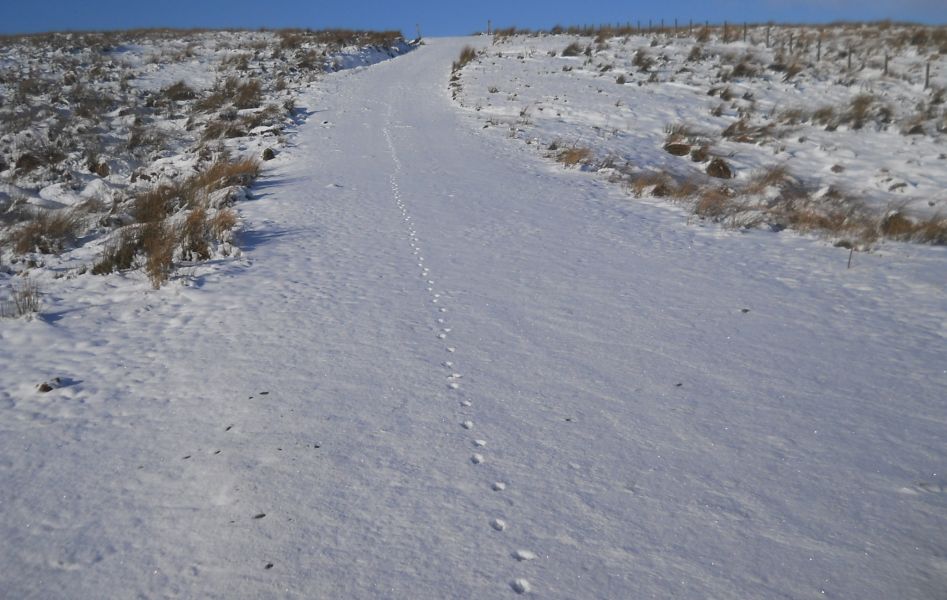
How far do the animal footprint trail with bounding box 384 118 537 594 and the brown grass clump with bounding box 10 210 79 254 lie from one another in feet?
14.6

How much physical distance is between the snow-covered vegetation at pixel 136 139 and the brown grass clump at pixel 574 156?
6042 mm

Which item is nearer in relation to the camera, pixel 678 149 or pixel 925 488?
pixel 925 488

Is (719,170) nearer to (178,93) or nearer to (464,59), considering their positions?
(178,93)

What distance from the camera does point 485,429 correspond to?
3527mm

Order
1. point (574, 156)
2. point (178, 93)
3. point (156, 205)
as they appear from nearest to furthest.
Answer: point (156, 205)
point (574, 156)
point (178, 93)

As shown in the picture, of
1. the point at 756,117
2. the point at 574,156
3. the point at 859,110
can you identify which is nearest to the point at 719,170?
the point at 574,156

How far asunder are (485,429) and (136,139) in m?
14.8

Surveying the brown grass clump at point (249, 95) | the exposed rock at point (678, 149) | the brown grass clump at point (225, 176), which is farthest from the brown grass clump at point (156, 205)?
the exposed rock at point (678, 149)

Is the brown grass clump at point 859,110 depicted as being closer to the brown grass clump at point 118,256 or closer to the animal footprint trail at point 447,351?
the animal footprint trail at point 447,351

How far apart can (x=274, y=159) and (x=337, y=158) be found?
4.71ft

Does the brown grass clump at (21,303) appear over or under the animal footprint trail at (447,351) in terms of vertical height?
over

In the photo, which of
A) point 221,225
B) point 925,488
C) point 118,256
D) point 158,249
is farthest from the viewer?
point 221,225

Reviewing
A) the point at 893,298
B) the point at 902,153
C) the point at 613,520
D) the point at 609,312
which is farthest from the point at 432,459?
the point at 902,153

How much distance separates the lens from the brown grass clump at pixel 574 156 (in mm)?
11695
